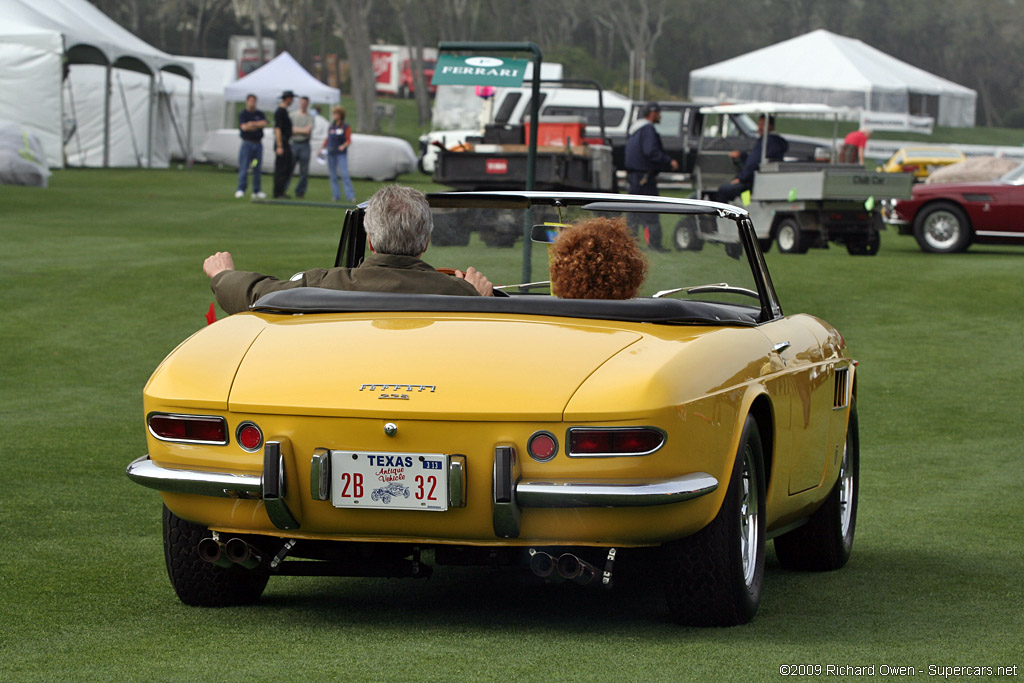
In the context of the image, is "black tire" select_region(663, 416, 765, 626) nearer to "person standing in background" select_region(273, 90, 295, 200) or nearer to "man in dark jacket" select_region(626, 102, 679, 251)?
"man in dark jacket" select_region(626, 102, 679, 251)

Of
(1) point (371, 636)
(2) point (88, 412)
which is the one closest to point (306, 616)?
(1) point (371, 636)

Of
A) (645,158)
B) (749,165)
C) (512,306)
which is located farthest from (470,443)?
(749,165)

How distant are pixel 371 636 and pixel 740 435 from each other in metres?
1.16

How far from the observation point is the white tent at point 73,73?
104 ft

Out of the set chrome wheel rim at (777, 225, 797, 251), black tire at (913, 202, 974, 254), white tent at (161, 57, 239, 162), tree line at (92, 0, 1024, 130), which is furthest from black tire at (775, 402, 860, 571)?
tree line at (92, 0, 1024, 130)

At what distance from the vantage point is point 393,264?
4828mm

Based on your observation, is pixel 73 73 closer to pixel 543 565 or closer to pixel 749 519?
pixel 749 519

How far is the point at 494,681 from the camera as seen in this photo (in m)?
3.64

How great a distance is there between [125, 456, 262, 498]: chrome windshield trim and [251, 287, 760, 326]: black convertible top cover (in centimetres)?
63

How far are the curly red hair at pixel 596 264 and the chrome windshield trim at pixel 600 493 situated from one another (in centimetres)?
93

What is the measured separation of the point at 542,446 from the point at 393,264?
1.14 metres

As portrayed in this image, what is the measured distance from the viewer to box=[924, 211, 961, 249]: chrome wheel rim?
22641 mm

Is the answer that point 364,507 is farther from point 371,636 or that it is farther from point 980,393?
point 980,393

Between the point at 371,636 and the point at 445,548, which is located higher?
the point at 445,548
